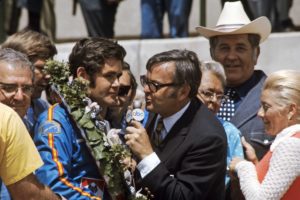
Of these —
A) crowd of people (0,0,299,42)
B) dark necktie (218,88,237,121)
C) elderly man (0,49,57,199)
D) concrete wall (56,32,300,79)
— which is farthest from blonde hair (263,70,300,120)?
crowd of people (0,0,299,42)

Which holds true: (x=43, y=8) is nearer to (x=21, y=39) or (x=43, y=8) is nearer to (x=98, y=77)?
(x=21, y=39)

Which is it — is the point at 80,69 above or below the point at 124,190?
above

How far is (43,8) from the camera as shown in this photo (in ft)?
40.4

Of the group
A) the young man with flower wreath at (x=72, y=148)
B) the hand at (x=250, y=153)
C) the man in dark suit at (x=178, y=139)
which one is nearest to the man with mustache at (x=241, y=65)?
the hand at (x=250, y=153)

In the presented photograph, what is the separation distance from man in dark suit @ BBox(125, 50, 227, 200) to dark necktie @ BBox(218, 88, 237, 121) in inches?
38.5

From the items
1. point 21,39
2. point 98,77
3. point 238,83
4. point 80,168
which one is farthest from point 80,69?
point 238,83

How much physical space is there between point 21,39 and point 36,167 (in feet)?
6.16

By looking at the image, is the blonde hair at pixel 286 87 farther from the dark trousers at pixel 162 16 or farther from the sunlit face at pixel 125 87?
the dark trousers at pixel 162 16

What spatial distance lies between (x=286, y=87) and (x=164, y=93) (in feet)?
2.46

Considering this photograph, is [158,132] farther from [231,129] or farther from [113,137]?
[231,129]

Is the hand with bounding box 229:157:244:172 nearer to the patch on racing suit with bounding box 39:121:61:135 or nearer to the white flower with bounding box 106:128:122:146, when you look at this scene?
the white flower with bounding box 106:128:122:146

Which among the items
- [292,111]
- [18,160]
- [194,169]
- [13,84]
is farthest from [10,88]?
[292,111]

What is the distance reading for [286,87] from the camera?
581cm

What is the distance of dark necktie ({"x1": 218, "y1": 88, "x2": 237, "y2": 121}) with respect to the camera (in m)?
7.30
